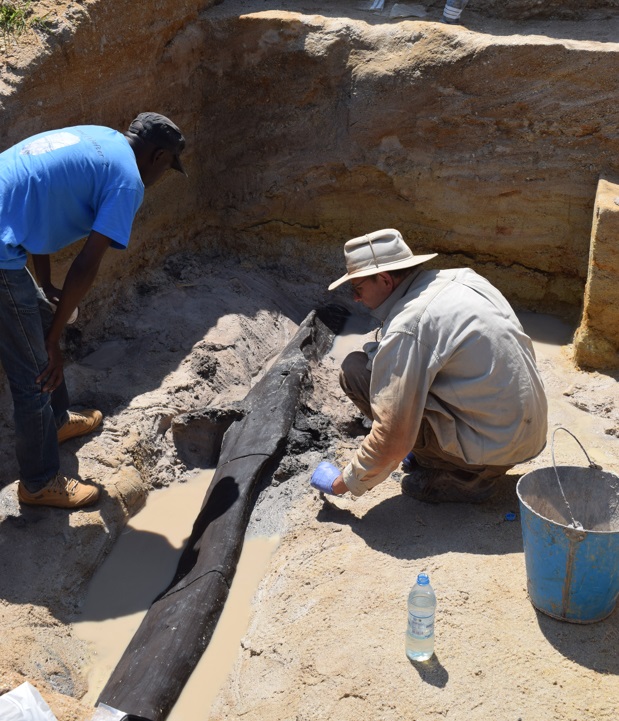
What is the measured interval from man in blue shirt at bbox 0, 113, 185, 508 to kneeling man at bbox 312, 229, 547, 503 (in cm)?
99

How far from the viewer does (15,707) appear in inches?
96.5

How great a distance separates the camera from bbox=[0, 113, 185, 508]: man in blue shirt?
3.48 m

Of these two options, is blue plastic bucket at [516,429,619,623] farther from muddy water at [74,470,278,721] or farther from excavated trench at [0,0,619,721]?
muddy water at [74,470,278,721]

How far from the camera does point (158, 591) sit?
390 cm

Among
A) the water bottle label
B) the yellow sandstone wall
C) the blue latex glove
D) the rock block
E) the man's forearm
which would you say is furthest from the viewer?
the yellow sandstone wall

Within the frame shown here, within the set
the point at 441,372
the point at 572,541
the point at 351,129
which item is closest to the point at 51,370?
the point at 441,372

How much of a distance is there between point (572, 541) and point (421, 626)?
605 millimetres

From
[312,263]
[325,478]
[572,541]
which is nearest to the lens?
[572,541]

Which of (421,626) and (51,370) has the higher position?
(51,370)

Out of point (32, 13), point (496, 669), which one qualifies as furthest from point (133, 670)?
point (32, 13)

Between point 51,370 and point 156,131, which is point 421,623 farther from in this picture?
point 156,131

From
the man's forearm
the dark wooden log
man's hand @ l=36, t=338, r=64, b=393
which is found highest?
the man's forearm

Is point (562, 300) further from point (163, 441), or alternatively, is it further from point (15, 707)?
point (15, 707)

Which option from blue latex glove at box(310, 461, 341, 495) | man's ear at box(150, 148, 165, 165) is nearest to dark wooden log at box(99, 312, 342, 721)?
blue latex glove at box(310, 461, 341, 495)
